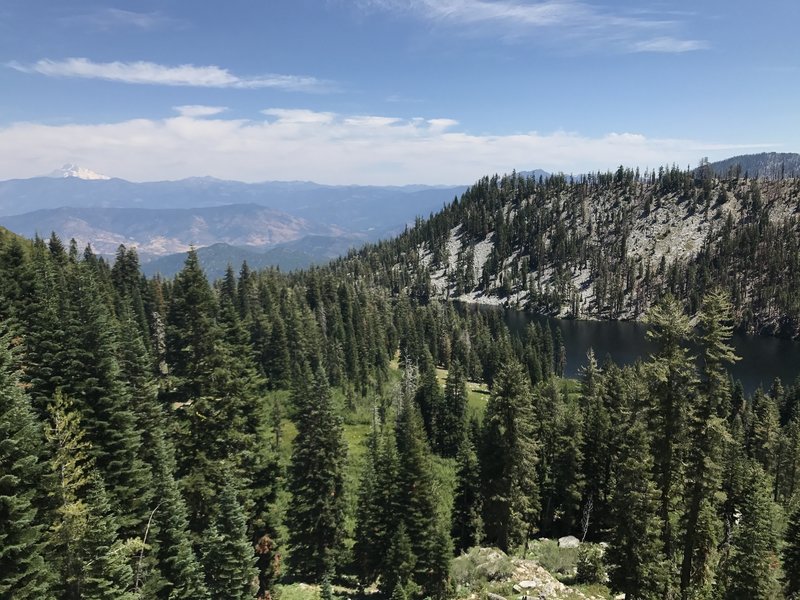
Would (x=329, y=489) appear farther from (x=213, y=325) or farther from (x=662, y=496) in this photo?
(x=662, y=496)

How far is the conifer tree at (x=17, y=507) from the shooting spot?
17.0 meters

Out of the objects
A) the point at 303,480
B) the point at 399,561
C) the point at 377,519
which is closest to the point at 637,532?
the point at 399,561

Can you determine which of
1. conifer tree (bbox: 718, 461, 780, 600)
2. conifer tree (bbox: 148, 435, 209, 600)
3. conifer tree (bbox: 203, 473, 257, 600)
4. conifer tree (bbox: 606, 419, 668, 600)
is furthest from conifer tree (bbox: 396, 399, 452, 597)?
conifer tree (bbox: 718, 461, 780, 600)

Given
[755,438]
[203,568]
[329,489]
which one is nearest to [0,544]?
[203,568]

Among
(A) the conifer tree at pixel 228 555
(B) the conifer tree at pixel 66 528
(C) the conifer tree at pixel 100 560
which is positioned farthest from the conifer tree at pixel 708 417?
(B) the conifer tree at pixel 66 528

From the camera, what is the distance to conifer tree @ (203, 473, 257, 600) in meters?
25.6

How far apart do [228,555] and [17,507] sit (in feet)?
37.0

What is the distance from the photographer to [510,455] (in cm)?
4147

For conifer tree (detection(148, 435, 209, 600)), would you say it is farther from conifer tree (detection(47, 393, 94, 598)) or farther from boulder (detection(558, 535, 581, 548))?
boulder (detection(558, 535, 581, 548))

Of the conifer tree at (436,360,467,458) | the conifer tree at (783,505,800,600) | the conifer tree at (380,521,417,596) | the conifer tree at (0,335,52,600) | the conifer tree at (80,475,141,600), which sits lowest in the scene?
the conifer tree at (436,360,467,458)

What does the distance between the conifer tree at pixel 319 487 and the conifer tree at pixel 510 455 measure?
1327 cm

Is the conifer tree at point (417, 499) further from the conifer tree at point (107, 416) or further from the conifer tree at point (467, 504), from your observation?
the conifer tree at point (107, 416)

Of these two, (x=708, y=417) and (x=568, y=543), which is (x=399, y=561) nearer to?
(x=568, y=543)

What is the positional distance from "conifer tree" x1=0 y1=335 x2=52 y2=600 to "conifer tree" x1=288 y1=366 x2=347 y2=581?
21.2 metres
